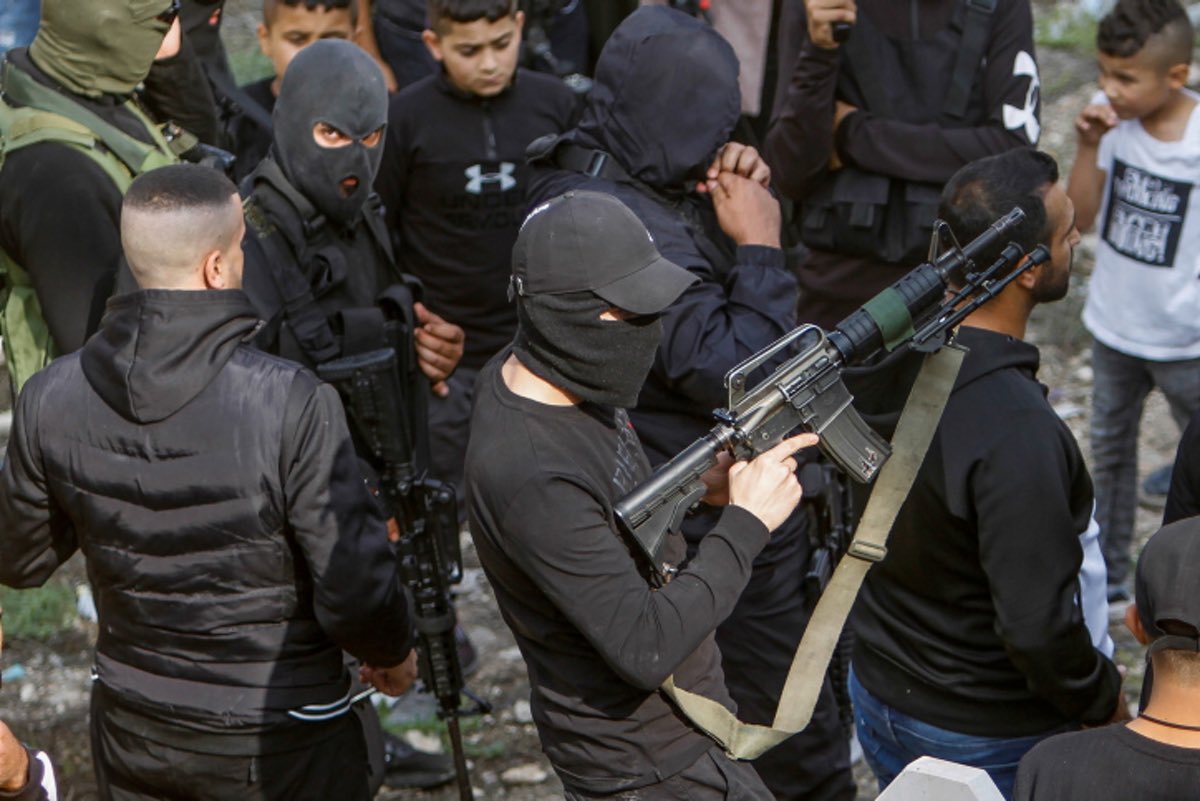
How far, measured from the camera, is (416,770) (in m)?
4.74

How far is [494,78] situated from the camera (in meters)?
5.23

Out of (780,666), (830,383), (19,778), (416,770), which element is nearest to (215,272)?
→ (19,778)

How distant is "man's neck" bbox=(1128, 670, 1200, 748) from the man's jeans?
2.98 metres

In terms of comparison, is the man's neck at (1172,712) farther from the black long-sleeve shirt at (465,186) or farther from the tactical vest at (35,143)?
the black long-sleeve shirt at (465,186)

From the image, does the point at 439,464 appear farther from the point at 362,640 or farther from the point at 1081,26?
the point at 1081,26

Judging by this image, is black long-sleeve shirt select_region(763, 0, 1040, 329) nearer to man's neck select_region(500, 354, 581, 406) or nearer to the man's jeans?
the man's jeans

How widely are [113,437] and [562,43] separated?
14.0ft

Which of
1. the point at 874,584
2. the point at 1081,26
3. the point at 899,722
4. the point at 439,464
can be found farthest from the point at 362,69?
the point at 1081,26

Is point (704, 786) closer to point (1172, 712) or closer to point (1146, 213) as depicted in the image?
point (1172, 712)

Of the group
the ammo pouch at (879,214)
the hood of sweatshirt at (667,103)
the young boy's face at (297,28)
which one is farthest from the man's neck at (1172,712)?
the young boy's face at (297,28)

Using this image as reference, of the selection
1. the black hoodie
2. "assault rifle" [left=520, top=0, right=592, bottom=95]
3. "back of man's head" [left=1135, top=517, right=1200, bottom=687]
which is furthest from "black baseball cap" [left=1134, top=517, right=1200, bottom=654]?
"assault rifle" [left=520, top=0, right=592, bottom=95]

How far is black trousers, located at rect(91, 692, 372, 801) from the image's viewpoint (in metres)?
3.33

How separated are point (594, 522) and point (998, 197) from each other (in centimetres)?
135

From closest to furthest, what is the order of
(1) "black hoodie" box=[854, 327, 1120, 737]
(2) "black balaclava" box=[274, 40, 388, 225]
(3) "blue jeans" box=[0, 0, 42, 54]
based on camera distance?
(1) "black hoodie" box=[854, 327, 1120, 737], (2) "black balaclava" box=[274, 40, 388, 225], (3) "blue jeans" box=[0, 0, 42, 54]
